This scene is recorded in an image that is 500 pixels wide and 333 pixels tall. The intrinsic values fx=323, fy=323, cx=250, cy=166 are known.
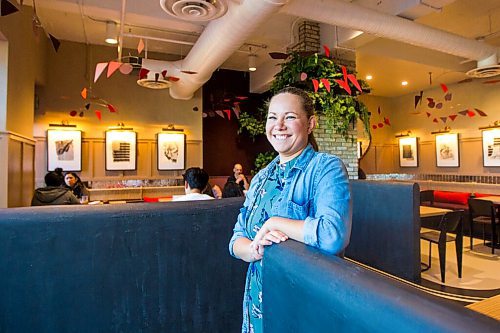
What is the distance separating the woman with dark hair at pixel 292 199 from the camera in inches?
39.4

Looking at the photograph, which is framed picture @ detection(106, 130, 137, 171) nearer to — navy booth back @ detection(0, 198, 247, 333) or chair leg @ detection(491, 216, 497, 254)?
navy booth back @ detection(0, 198, 247, 333)

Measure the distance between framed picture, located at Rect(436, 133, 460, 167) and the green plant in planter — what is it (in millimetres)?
5369

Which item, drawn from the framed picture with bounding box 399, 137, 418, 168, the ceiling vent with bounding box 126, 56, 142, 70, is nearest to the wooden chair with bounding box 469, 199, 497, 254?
the framed picture with bounding box 399, 137, 418, 168

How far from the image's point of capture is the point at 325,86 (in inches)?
206

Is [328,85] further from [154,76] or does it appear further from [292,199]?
[292,199]

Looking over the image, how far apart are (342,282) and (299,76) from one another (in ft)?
16.4

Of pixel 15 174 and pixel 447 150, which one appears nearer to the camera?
pixel 15 174

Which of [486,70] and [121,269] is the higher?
[486,70]

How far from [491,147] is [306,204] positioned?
30.9 ft

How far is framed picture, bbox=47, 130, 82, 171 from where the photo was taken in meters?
6.90

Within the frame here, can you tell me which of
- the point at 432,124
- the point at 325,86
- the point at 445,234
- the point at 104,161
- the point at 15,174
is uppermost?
the point at 432,124

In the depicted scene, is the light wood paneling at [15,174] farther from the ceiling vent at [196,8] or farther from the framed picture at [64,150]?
the ceiling vent at [196,8]

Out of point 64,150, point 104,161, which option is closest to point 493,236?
point 104,161

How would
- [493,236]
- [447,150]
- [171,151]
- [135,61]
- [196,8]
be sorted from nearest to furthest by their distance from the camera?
[196,8] < [493,236] < [135,61] < [171,151] < [447,150]
